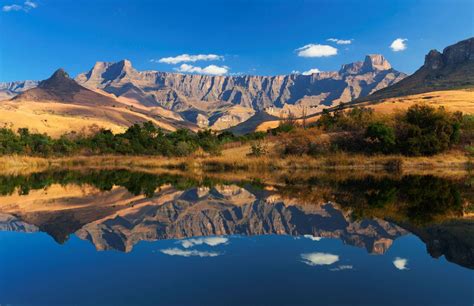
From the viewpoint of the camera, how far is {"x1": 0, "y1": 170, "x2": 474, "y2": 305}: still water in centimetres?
895

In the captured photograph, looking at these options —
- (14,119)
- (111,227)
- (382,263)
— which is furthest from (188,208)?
(14,119)

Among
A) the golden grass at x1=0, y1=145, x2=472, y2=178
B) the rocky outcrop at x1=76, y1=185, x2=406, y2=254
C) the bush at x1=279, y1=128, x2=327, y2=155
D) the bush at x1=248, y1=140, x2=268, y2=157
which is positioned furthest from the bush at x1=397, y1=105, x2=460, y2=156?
the rocky outcrop at x1=76, y1=185, x2=406, y2=254

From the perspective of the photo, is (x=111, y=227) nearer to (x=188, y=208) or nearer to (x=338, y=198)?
(x=188, y=208)

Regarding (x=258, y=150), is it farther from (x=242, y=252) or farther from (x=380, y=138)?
(x=242, y=252)

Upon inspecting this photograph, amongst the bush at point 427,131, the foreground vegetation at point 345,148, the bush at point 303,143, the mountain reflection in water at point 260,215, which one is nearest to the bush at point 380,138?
the foreground vegetation at point 345,148

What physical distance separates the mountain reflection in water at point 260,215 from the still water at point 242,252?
7cm

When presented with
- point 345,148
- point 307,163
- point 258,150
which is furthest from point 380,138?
point 258,150

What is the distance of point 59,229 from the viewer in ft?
53.7

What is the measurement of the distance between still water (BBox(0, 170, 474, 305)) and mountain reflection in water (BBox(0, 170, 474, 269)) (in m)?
0.07

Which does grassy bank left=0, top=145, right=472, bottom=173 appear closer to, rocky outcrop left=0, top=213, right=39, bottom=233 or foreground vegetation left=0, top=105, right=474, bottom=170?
foreground vegetation left=0, top=105, right=474, bottom=170

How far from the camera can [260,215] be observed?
19.3 m

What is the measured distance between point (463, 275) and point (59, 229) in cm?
1431

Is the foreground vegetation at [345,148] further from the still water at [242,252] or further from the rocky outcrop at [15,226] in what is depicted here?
the rocky outcrop at [15,226]

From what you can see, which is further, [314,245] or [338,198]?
[338,198]
